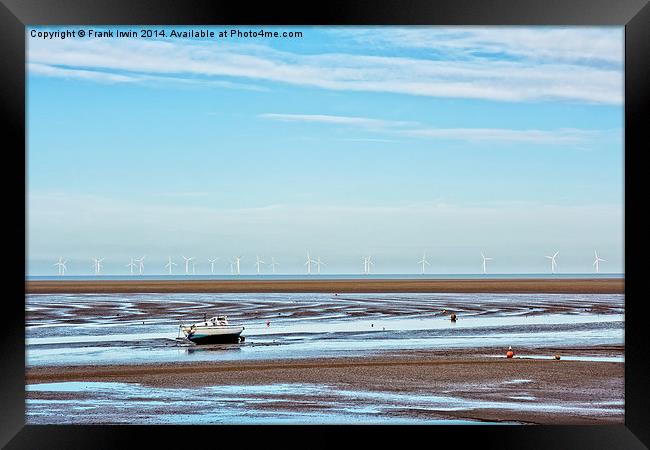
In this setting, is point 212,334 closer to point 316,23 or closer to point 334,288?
point 316,23

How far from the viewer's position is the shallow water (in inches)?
899

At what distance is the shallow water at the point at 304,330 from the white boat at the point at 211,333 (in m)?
0.31

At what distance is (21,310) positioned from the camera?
718cm

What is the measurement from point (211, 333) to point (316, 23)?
61.9ft

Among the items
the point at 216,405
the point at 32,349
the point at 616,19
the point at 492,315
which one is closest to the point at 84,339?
the point at 32,349

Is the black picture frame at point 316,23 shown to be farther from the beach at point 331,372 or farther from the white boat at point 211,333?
the white boat at point 211,333

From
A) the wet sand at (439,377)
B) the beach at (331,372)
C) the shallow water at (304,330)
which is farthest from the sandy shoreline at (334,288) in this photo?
the wet sand at (439,377)

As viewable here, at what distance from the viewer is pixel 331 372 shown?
18703 mm

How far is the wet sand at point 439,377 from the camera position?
1398cm

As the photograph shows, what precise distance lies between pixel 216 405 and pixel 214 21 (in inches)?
342

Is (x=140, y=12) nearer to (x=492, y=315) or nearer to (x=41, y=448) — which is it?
(x=41, y=448)

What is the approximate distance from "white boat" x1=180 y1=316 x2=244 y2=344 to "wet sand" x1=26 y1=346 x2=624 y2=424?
4.44 meters

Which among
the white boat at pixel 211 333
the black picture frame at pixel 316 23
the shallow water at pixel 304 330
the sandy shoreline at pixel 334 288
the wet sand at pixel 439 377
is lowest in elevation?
the sandy shoreline at pixel 334 288

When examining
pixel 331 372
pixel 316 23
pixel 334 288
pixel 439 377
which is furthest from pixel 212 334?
pixel 334 288
